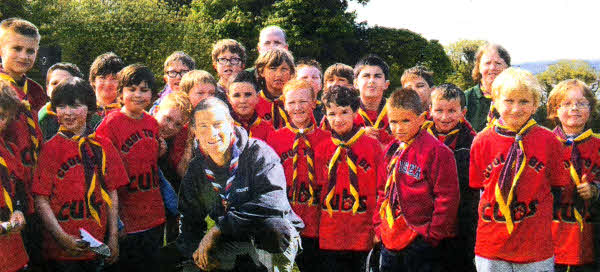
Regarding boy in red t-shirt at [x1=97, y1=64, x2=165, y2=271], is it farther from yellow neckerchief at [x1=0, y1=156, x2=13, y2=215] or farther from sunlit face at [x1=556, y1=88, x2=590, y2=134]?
sunlit face at [x1=556, y1=88, x2=590, y2=134]

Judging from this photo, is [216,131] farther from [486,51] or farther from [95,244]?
[486,51]

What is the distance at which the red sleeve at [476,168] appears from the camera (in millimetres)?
4641

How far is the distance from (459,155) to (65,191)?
11.2 ft

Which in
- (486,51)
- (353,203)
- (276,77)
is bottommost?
(353,203)

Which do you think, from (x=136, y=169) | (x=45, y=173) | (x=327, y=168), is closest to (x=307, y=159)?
(x=327, y=168)

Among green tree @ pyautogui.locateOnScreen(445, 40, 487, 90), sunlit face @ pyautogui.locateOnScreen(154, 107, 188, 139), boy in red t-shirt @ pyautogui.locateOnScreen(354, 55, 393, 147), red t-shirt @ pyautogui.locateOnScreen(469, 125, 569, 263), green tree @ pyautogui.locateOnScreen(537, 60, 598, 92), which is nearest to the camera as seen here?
red t-shirt @ pyautogui.locateOnScreen(469, 125, 569, 263)

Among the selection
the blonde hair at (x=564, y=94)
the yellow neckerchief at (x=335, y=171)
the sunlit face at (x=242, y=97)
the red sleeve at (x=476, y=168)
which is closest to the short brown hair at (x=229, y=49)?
the sunlit face at (x=242, y=97)

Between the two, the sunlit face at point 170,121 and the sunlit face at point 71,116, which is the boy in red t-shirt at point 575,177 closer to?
the sunlit face at point 170,121

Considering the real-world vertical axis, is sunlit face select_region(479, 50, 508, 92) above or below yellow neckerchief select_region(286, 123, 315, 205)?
above

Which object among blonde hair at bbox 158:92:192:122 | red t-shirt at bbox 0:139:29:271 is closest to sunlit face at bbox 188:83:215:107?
blonde hair at bbox 158:92:192:122

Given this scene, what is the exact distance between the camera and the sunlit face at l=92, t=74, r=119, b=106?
589cm

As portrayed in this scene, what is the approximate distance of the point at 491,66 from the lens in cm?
624

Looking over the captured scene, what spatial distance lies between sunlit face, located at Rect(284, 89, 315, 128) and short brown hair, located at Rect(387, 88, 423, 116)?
793mm

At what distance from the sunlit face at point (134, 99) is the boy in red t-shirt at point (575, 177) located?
3868 millimetres
